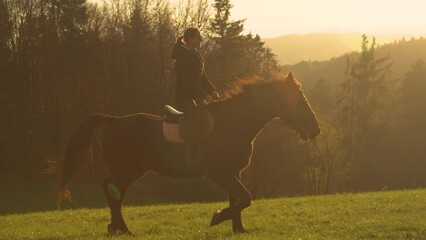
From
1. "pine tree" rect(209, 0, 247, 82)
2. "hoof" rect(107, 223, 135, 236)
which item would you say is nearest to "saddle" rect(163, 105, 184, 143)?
"hoof" rect(107, 223, 135, 236)

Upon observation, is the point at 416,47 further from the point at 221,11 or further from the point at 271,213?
the point at 271,213

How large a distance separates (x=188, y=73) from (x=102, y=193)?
115 ft

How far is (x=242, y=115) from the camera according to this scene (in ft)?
39.0

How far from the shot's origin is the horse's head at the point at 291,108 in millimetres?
11945

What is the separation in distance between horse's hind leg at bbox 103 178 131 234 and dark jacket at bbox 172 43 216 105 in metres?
2.76

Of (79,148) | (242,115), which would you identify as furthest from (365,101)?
(79,148)

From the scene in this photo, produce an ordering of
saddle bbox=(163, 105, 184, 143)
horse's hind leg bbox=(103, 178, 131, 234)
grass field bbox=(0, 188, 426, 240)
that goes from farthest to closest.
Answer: horse's hind leg bbox=(103, 178, 131, 234) < grass field bbox=(0, 188, 426, 240) < saddle bbox=(163, 105, 184, 143)

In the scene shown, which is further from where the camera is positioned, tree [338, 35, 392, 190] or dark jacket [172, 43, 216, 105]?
tree [338, 35, 392, 190]

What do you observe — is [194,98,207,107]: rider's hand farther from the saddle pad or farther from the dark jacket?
the saddle pad

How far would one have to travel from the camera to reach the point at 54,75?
4922cm

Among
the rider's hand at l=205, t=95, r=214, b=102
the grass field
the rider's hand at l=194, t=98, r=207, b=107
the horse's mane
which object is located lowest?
the grass field

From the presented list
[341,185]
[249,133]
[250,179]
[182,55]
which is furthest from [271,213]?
[341,185]

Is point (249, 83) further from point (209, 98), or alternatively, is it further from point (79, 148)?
point (79, 148)

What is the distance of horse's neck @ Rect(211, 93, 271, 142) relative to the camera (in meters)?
11.8
